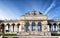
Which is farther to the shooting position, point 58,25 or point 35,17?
point 58,25

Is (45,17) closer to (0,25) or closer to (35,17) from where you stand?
(35,17)

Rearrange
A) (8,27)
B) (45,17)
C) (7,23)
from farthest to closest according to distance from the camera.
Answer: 1. (8,27)
2. (7,23)
3. (45,17)

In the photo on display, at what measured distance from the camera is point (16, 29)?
76750 millimetres

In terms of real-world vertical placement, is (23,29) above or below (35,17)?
below

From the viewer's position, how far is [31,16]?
204 ft

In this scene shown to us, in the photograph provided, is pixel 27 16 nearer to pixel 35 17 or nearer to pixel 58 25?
pixel 35 17

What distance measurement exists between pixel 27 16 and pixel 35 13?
3.06 m

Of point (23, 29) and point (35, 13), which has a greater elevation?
point (35, 13)

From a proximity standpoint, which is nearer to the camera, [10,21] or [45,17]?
[45,17]

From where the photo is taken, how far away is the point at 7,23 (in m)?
68.8

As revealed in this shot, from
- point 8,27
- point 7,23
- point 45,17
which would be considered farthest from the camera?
point 8,27

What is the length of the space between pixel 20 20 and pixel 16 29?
13.3m

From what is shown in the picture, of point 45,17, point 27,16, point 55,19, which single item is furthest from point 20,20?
point 55,19

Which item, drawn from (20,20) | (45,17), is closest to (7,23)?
(20,20)
